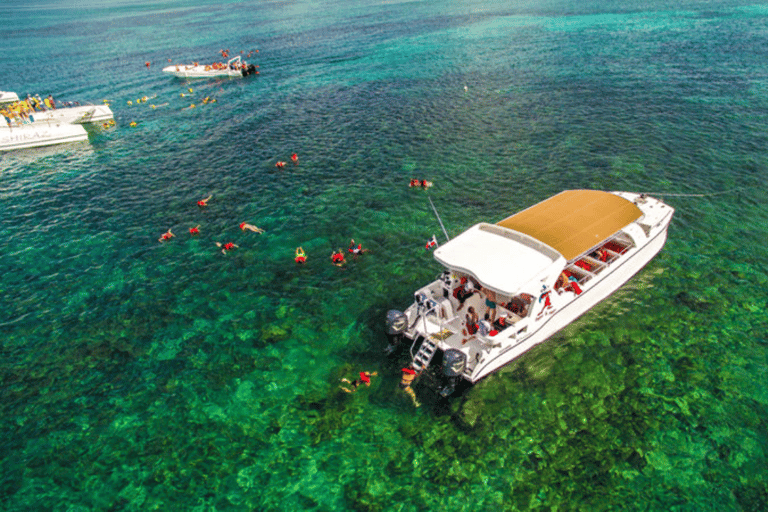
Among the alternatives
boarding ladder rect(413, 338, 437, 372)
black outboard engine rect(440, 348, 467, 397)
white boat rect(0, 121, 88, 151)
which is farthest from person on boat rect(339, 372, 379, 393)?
white boat rect(0, 121, 88, 151)

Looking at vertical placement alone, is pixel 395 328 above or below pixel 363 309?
above

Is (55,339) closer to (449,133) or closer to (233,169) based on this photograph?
(233,169)

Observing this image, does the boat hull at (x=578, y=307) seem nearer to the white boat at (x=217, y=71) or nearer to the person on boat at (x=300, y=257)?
the person on boat at (x=300, y=257)

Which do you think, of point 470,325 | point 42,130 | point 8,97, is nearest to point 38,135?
point 42,130

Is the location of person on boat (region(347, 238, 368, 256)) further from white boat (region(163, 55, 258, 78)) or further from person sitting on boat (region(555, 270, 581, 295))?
white boat (region(163, 55, 258, 78))

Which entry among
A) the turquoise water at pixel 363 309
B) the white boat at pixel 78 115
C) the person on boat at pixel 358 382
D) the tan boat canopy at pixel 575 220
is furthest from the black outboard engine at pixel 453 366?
the white boat at pixel 78 115

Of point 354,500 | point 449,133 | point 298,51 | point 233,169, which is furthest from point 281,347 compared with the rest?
point 298,51

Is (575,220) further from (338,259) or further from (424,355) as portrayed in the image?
(338,259)
